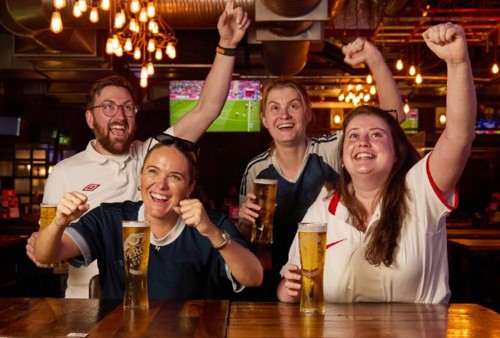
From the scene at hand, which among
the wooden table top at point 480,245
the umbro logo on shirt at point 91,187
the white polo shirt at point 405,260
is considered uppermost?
the umbro logo on shirt at point 91,187

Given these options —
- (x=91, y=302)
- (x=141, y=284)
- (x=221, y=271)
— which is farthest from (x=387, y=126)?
(x=91, y=302)

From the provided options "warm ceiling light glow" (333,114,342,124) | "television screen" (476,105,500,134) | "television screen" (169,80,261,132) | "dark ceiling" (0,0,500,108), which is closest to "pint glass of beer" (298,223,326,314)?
"dark ceiling" (0,0,500,108)

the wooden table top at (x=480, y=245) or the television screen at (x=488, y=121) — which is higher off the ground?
the television screen at (x=488, y=121)

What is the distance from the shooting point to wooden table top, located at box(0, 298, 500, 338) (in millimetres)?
1759

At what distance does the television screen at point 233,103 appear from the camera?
9.61 m

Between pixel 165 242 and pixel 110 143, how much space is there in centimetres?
103

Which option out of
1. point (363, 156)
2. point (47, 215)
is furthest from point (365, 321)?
point (47, 215)

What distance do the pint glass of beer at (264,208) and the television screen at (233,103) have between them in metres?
7.05

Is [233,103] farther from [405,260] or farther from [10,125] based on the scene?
[405,260]

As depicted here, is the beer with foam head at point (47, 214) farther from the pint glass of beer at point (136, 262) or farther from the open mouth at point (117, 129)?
the open mouth at point (117, 129)

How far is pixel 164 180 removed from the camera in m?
2.30

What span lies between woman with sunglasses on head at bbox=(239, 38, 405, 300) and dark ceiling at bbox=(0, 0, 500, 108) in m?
2.13

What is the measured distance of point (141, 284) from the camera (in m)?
2.06

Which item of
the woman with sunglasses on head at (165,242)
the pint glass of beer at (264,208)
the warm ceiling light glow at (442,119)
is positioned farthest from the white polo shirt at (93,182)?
the warm ceiling light glow at (442,119)
